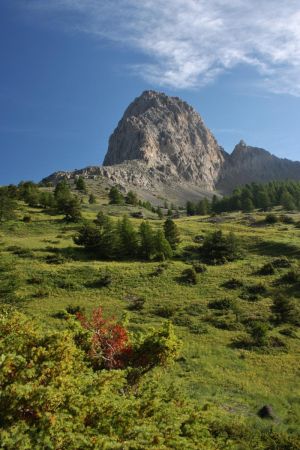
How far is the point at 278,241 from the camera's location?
267ft

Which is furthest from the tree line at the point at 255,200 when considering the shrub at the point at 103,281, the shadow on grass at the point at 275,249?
the shrub at the point at 103,281

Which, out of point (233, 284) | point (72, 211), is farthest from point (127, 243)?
point (72, 211)

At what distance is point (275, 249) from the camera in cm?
7756

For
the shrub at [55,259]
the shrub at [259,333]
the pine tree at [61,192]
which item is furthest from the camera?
the pine tree at [61,192]

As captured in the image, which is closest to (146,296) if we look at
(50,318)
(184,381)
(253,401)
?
(50,318)

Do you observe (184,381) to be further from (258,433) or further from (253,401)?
(258,433)

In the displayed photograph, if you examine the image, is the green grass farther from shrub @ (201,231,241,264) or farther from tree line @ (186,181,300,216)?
tree line @ (186,181,300,216)

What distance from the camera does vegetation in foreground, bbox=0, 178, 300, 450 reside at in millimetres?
13211

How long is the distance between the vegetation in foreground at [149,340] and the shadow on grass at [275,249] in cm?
41

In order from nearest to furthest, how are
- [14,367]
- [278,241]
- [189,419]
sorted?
[14,367], [189,419], [278,241]

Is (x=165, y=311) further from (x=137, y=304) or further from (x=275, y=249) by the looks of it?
(x=275, y=249)

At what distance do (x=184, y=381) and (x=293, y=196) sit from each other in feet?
452

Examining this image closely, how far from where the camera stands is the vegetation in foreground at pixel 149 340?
13.2m

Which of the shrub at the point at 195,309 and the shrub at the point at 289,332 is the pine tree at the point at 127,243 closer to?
the shrub at the point at 195,309
